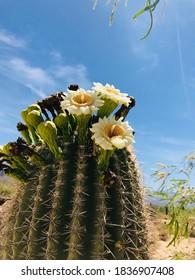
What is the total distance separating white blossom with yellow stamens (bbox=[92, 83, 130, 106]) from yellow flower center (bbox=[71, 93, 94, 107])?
92 mm

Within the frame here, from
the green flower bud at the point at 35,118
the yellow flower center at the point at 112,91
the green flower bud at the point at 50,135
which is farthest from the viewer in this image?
the yellow flower center at the point at 112,91

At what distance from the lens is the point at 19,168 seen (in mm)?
2441

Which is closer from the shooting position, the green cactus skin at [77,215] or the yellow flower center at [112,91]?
the green cactus skin at [77,215]

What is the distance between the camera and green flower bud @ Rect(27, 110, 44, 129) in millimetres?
2374

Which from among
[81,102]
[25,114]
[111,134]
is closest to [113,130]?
[111,134]

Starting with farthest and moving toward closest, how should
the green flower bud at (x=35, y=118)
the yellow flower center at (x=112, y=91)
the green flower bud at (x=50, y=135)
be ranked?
the yellow flower center at (x=112, y=91) → the green flower bud at (x=35, y=118) → the green flower bud at (x=50, y=135)

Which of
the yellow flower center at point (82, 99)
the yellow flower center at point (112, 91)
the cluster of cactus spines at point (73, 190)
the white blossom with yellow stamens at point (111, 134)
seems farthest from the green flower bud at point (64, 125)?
the yellow flower center at point (112, 91)

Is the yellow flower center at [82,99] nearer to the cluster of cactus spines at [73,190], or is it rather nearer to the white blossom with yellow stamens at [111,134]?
the cluster of cactus spines at [73,190]

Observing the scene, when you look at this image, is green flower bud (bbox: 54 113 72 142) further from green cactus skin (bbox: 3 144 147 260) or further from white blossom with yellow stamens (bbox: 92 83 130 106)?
white blossom with yellow stamens (bbox: 92 83 130 106)

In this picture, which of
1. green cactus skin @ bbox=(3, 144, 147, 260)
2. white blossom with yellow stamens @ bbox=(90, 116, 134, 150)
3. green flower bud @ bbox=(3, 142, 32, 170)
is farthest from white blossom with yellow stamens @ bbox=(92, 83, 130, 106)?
green flower bud @ bbox=(3, 142, 32, 170)

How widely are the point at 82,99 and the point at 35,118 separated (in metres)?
0.31

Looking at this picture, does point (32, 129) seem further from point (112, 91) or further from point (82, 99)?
point (112, 91)

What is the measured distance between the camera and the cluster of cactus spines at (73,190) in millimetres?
2158
